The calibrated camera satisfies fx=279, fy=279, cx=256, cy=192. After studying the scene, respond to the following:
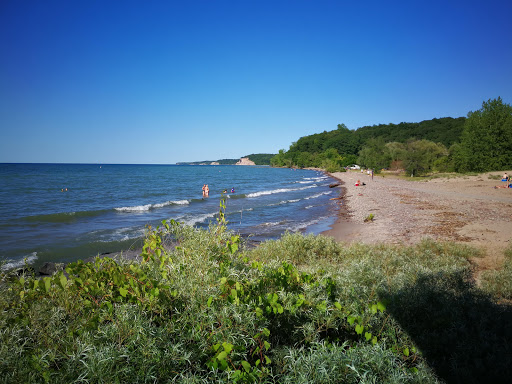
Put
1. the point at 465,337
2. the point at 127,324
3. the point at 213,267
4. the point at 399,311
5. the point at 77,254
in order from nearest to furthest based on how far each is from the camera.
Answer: the point at 127,324 → the point at 213,267 → the point at 465,337 → the point at 399,311 → the point at 77,254

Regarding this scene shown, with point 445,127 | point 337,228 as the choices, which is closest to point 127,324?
point 337,228

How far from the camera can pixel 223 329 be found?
223 cm

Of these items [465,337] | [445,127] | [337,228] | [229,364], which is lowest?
[337,228]

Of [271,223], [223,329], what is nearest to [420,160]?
[271,223]

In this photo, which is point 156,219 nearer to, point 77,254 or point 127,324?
point 77,254

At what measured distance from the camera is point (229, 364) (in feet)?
7.07

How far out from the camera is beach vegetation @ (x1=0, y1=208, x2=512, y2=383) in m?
1.93

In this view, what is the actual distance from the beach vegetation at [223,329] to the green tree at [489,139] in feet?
163

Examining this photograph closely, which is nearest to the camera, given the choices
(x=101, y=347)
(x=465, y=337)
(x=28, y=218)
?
(x=101, y=347)

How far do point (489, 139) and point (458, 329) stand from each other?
50365mm

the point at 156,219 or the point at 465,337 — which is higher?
the point at 465,337

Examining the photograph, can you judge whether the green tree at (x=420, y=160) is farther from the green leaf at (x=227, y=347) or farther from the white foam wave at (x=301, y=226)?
the green leaf at (x=227, y=347)

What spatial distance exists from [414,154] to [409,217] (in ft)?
156

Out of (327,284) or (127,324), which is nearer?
(127,324)
